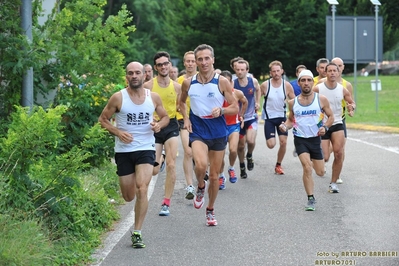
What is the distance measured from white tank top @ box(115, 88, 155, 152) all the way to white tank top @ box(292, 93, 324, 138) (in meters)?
3.24

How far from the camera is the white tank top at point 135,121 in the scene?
977cm

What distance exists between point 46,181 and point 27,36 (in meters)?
Result: 2.45

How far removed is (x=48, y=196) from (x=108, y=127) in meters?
1.27

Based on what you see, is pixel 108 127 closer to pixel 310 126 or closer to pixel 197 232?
pixel 197 232

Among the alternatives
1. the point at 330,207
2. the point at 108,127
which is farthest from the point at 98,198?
the point at 330,207

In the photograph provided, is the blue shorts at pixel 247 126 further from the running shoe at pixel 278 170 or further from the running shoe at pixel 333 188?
the running shoe at pixel 333 188

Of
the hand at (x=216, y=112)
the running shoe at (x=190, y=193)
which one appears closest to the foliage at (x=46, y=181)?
the hand at (x=216, y=112)

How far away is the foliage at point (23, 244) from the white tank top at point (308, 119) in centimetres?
503

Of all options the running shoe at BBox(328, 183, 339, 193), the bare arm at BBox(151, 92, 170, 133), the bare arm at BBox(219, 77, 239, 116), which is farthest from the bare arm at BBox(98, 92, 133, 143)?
the running shoe at BBox(328, 183, 339, 193)

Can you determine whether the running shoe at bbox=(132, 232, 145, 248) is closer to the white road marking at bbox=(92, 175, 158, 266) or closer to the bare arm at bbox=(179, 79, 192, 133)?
the white road marking at bbox=(92, 175, 158, 266)

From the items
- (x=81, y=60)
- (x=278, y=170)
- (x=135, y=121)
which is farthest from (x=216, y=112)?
(x=278, y=170)

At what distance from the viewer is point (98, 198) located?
10.9 m

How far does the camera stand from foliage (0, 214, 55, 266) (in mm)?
7375

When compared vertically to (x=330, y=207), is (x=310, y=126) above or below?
above
